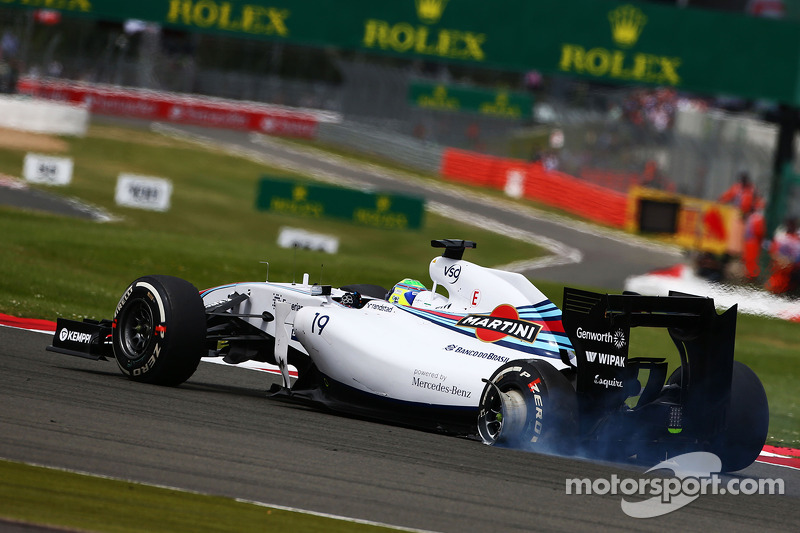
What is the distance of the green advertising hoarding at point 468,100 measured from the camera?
4519 centimetres

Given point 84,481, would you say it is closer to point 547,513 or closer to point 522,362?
point 547,513

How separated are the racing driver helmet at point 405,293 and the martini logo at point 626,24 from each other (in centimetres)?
2357

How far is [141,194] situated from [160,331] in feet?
69.0

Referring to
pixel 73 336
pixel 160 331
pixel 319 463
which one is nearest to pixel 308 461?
pixel 319 463

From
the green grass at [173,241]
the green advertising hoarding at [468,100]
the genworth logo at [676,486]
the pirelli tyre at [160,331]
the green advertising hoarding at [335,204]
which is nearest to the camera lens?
the genworth logo at [676,486]

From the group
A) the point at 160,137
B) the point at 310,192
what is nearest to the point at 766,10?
the point at 160,137

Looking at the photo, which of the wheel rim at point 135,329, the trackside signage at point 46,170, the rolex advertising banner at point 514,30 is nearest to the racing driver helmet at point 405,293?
the wheel rim at point 135,329

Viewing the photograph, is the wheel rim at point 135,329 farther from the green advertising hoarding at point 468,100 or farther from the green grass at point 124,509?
the green advertising hoarding at point 468,100

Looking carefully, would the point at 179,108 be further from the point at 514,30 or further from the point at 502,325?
the point at 502,325

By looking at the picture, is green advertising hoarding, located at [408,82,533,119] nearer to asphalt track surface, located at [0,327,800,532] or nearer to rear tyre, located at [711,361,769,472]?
asphalt track surface, located at [0,327,800,532]

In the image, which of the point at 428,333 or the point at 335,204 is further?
the point at 335,204

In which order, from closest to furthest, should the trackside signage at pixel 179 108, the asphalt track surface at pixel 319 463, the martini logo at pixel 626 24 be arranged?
the asphalt track surface at pixel 319 463 < the martini logo at pixel 626 24 < the trackside signage at pixel 179 108

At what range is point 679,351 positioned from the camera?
8297mm

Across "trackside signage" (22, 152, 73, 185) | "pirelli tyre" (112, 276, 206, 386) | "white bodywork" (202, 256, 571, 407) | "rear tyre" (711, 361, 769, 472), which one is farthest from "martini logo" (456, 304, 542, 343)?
"trackside signage" (22, 152, 73, 185)
